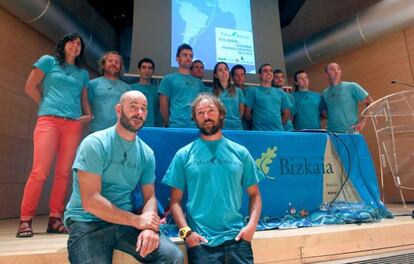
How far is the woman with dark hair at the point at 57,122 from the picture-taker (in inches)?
75.7

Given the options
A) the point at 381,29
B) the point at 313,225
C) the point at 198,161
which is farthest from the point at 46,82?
the point at 381,29

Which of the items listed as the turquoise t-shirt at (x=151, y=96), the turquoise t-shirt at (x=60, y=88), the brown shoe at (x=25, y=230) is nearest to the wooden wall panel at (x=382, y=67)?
the turquoise t-shirt at (x=151, y=96)

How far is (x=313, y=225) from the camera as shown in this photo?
2.05 metres

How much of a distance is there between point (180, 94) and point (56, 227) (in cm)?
140

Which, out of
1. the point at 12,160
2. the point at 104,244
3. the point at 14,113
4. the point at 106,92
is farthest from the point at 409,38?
the point at 12,160

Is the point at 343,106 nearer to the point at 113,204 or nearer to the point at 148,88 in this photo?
the point at 148,88

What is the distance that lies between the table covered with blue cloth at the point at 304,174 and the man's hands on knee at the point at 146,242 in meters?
0.59

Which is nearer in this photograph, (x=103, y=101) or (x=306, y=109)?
(x=103, y=101)

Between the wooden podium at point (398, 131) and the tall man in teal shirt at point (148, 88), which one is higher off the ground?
the tall man in teal shirt at point (148, 88)

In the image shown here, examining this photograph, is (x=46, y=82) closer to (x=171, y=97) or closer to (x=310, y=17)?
(x=171, y=97)

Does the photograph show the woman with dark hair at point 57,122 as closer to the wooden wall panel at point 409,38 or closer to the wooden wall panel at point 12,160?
the wooden wall panel at point 12,160

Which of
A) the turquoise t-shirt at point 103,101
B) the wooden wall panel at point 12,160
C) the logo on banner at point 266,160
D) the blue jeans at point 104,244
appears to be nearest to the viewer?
the blue jeans at point 104,244

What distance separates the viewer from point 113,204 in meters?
1.32

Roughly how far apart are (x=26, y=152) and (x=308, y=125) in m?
3.29
